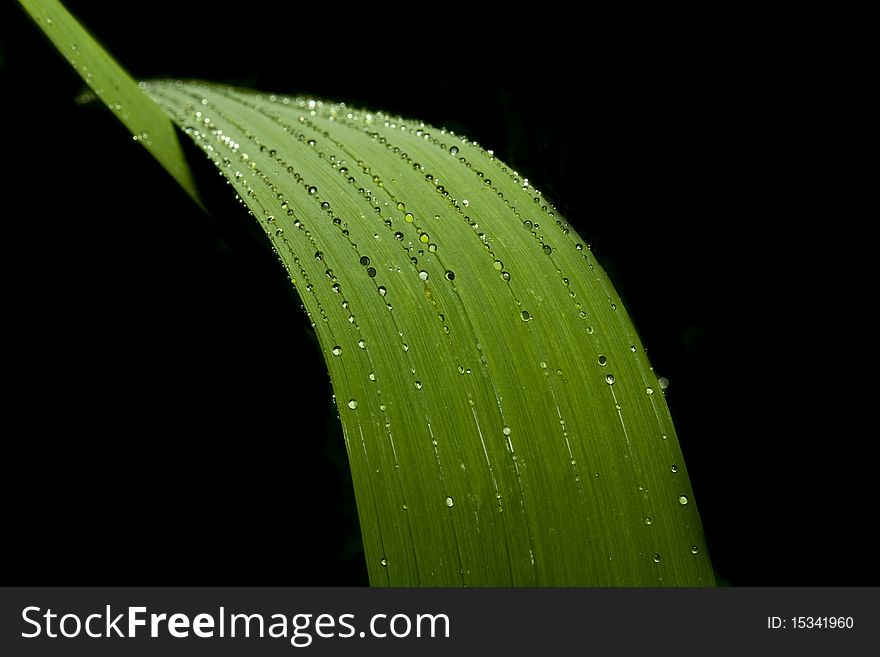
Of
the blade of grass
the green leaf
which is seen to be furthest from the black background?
the green leaf

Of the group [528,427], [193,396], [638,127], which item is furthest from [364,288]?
[638,127]

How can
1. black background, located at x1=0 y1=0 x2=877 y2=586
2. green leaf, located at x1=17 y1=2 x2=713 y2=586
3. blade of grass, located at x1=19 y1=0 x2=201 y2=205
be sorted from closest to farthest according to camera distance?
green leaf, located at x1=17 y1=2 x2=713 y2=586 < blade of grass, located at x1=19 y1=0 x2=201 y2=205 < black background, located at x1=0 y1=0 x2=877 y2=586

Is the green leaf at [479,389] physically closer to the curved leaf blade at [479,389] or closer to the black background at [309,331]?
the curved leaf blade at [479,389]

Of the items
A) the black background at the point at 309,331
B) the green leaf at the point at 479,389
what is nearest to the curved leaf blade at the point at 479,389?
the green leaf at the point at 479,389

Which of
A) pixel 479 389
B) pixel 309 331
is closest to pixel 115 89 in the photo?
pixel 309 331

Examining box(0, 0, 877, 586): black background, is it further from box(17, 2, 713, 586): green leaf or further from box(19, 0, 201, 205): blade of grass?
box(17, 2, 713, 586): green leaf

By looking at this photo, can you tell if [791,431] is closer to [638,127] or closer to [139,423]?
[638,127]

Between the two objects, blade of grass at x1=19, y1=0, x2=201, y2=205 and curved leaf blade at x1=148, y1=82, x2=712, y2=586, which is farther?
blade of grass at x1=19, y1=0, x2=201, y2=205
